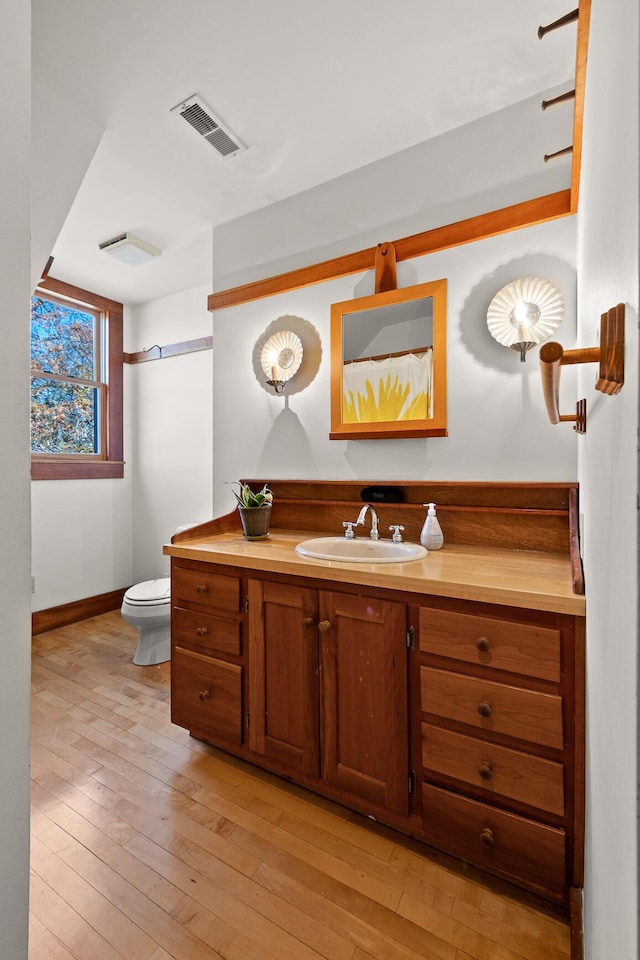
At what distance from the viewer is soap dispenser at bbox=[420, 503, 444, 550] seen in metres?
1.77

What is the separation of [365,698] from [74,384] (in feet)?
11.0

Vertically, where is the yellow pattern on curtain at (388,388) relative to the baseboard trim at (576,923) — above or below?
above

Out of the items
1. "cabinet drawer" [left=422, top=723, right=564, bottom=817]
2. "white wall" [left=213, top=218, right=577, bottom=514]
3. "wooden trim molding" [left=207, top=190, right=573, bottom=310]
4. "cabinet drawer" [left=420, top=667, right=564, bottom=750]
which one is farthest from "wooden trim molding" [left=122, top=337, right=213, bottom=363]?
"cabinet drawer" [left=422, top=723, right=564, bottom=817]

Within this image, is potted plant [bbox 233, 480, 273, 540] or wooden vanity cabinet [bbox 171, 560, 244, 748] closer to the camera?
wooden vanity cabinet [bbox 171, 560, 244, 748]

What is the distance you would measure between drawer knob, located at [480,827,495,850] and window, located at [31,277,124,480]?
3.33m

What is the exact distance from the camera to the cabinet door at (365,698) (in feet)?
4.61

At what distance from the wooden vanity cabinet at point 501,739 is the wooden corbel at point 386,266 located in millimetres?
1462

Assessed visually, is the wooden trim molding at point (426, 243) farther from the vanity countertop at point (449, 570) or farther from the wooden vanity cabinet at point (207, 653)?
the wooden vanity cabinet at point (207, 653)

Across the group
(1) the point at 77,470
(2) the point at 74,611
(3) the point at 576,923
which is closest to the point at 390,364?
(3) the point at 576,923

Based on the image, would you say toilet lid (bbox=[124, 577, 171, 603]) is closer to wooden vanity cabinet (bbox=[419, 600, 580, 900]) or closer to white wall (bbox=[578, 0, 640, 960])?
wooden vanity cabinet (bbox=[419, 600, 580, 900])

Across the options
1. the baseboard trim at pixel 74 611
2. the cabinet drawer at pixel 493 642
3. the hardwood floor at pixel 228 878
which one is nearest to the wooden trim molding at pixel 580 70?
the cabinet drawer at pixel 493 642

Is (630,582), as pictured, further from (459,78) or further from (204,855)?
(459,78)

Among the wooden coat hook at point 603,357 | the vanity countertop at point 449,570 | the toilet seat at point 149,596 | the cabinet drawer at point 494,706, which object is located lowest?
the toilet seat at point 149,596

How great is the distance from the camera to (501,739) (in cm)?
125
